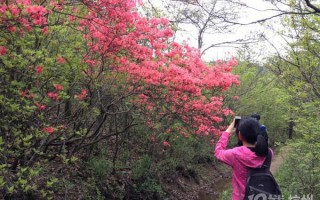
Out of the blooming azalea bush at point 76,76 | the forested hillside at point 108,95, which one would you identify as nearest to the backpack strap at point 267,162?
the forested hillside at point 108,95

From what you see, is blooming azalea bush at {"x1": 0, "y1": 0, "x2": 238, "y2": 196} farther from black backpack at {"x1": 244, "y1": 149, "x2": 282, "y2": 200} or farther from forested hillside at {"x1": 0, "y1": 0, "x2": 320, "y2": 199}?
black backpack at {"x1": 244, "y1": 149, "x2": 282, "y2": 200}

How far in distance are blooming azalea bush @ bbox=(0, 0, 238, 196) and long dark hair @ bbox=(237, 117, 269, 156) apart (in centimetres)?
260

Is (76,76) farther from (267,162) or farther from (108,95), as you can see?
(267,162)

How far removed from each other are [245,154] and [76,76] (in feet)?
14.9

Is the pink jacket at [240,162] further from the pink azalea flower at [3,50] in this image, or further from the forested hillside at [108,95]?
the pink azalea flower at [3,50]

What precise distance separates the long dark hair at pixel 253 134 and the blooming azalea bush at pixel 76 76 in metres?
2.60

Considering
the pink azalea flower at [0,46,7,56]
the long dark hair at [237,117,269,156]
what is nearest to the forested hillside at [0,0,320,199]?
the pink azalea flower at [0,46,7,56]

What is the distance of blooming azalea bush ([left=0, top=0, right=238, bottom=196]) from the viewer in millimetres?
4312

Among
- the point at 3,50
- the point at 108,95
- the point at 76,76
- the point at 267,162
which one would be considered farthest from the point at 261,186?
the point at 108,95

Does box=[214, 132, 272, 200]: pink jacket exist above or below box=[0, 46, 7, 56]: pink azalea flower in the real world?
below

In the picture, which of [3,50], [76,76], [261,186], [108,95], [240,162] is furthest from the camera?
[108,95]

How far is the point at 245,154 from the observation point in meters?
2.74

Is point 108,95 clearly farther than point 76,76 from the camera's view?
Yes

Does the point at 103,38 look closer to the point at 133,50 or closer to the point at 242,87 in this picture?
the point at 133,50
